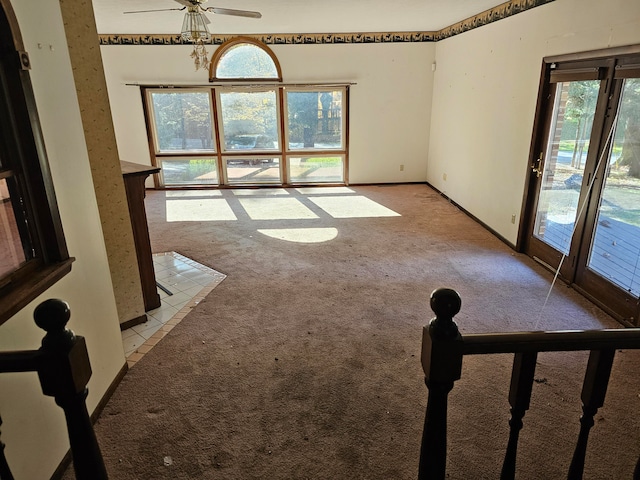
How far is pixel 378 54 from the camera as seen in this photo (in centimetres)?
718

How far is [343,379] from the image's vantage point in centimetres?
250

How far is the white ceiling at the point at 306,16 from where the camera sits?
4633mm

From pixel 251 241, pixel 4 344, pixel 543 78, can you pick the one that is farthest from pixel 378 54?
pixel 4 344

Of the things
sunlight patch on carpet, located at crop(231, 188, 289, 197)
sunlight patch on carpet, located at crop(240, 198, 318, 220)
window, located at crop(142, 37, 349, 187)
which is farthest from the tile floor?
window, located at crop(142, 37, 349, 187)

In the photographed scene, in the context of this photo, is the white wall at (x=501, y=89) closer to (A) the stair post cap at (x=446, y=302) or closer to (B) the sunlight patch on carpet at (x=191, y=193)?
(A) the stair post cap at (x=446, y=302)

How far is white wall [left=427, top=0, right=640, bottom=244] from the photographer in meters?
3.31

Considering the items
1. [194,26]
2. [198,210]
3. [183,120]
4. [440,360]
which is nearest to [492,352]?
A: [440,360]

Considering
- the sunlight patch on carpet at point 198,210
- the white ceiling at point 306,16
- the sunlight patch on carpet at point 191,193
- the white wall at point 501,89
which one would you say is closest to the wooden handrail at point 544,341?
the white wall at point 501,89

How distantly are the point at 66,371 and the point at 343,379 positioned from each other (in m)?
1.82

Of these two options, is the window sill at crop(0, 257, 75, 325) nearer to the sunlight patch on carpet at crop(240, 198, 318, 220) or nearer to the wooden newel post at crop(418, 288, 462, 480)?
the wooden newel post at crop(418, 288, 462, 480)

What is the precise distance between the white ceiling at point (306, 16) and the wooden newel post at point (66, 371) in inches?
173

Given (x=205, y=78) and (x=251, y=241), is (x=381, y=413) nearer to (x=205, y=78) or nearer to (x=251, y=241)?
(x=251, y=241)

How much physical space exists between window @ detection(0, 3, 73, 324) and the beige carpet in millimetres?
916

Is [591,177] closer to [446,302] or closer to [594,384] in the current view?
[594,384]
